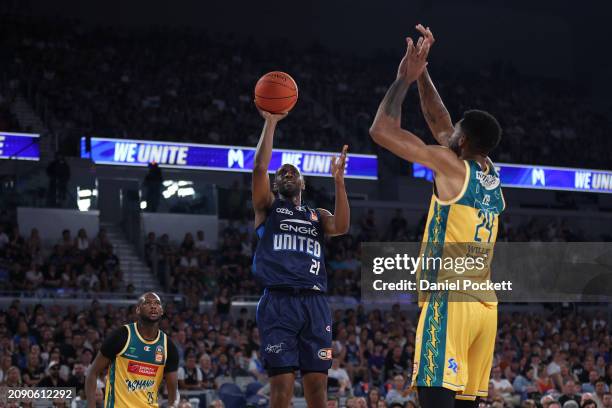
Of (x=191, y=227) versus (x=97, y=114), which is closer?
(x=191, y=227)

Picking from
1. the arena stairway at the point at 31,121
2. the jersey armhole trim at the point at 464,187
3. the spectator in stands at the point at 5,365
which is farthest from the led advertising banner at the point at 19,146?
the jersey armhole trim at the point at 464,187

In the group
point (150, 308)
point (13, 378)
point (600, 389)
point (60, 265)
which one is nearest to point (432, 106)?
point (150, 308)

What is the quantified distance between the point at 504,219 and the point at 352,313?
11012mm

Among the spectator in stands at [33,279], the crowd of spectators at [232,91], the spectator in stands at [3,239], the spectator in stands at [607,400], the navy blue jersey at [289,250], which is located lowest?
the spectator in stands at [607,400]

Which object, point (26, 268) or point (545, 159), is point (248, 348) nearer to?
point (26, 268)

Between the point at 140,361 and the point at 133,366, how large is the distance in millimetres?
76

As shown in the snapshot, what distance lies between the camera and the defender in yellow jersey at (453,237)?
185 inches

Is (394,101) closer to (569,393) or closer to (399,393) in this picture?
(399,393)

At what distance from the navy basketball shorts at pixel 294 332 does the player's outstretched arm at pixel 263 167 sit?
660 millimetres

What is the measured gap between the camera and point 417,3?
125 ft

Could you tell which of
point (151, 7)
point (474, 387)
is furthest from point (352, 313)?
point (151, 7)

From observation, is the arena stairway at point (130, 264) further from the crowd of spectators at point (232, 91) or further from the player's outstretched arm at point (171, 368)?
the player's outstretched arm at point (171, 368)

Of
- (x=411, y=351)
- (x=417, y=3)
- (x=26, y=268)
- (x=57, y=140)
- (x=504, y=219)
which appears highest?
(x=417, y=3)

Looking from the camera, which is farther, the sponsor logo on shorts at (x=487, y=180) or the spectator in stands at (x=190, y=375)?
the spectator in stands at (x=190, y=375)
